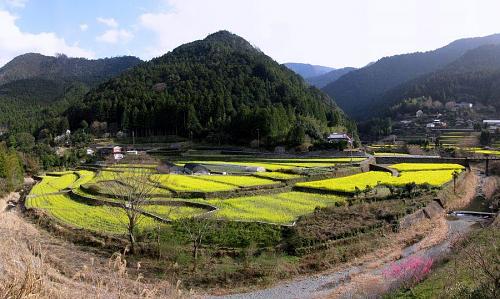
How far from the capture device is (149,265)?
18.9 m

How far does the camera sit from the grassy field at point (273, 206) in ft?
79.3

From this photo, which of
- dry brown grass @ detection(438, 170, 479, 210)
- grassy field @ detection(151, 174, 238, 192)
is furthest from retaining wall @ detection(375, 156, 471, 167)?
grassy field @ detection(151, 174, 238, 192)

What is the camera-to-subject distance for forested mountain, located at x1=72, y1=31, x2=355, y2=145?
64125 mm

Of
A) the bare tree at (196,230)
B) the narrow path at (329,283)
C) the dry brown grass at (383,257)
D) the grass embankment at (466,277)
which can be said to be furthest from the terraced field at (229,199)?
the grass embankment at (466,277)

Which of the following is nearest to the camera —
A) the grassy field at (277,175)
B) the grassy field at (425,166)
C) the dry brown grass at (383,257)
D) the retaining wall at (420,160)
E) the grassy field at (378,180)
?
the dry brown grass at (383,257)

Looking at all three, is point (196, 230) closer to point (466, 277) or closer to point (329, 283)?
point (329, 283)

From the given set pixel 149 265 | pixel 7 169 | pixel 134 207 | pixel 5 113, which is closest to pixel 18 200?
pixel 7 169

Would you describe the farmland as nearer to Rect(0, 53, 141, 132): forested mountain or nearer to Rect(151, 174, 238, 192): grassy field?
Rect(151, 174, 238, 192): grassy field

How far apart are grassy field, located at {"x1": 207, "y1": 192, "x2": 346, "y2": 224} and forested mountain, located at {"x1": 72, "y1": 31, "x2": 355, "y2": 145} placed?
26.6 meters

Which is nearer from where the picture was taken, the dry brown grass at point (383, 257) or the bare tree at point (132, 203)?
the dry brown grass at point (383, 257)

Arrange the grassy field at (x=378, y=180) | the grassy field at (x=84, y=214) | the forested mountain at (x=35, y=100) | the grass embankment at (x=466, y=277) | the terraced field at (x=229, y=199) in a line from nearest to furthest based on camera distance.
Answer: the grass embankment at (x=466, y=277)
the grassy field at (x=84, y=214)
the terraced field at (x=229, y=199)
the grassy field at (x=378, y=180)
the forested mountain at (x=35, y=100)

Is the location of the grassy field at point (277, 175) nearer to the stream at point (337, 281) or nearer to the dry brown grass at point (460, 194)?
the dry brown grass at point (460, 194)

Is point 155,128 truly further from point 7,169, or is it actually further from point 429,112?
point 429,112

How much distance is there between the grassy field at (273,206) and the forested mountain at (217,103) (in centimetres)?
2662
